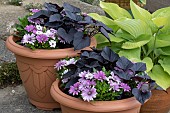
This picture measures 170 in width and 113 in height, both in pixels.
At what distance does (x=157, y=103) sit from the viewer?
9.98 feet

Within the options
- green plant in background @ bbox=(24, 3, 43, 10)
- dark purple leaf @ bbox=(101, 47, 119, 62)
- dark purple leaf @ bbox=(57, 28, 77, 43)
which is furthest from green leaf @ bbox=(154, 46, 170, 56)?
green plant in background @ bbox=(24, 3, 43, 10)

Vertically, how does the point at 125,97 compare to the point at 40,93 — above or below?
above

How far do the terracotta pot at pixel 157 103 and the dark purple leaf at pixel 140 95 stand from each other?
547mm

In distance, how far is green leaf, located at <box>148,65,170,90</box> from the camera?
2949mm

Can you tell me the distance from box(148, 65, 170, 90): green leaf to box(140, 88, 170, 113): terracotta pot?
Answer: 0.08 metres

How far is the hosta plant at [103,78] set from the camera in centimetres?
245

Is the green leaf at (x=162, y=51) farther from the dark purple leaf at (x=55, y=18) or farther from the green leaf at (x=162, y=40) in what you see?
the dark purple leaf at (x=55, y=18)

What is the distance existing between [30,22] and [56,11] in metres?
0.22

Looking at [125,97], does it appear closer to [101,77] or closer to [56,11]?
[101,77]

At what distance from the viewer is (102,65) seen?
A: 8.84 feet

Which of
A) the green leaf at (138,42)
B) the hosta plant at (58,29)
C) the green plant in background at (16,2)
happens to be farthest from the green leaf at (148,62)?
the green plant in background at (16,2)

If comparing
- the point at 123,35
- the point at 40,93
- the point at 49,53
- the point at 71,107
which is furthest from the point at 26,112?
the point at 123,35

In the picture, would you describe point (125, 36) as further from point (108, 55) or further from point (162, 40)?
point (108, 55)

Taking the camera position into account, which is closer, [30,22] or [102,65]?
[102,65]
